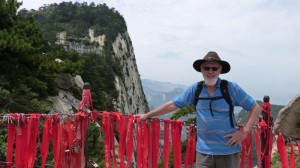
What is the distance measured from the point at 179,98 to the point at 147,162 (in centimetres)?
136

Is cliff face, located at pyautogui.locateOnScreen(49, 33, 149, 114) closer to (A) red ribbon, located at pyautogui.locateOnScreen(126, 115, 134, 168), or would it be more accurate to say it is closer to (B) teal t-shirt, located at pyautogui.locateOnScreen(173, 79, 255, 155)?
(A) red ribbon, located at pyautogui.locateOnScreen(126, 115, 134, 168)

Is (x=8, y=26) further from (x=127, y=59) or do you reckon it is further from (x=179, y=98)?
(x=127, y=59)

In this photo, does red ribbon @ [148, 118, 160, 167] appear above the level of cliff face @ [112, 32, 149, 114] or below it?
below

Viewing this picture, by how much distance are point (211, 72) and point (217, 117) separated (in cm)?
→ 51

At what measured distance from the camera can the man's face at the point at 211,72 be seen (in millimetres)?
4219

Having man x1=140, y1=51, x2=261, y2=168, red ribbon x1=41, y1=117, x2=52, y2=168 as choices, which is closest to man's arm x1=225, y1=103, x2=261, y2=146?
man x1=140, y1=51, x2=261, y2=168

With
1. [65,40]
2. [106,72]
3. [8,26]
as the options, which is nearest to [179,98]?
[8,26]

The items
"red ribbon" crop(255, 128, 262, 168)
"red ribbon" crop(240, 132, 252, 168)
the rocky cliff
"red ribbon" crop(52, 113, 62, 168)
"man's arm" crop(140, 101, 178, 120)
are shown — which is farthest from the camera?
the rocky cliff

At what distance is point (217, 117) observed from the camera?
422cm

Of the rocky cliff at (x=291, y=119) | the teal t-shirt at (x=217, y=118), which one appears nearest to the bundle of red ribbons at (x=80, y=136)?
the teal t-shirt at (x=217, y=118)

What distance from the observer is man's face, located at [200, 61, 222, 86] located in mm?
4219

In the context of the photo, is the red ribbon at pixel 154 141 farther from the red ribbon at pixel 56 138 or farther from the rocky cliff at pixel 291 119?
the rocky cliff at pixel 291 119

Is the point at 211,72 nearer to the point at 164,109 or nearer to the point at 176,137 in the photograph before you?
the point at 164,109

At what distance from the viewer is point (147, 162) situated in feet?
17.5
